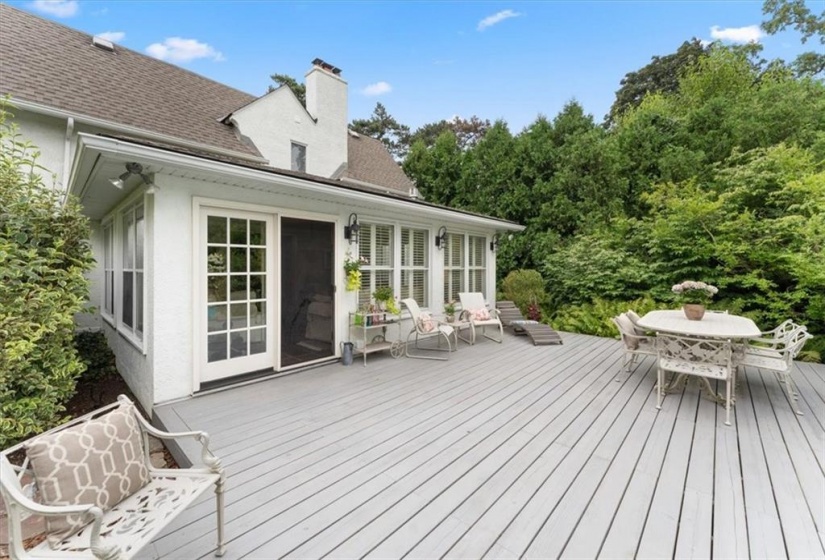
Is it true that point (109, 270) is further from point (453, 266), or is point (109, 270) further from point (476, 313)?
point (476, 313)

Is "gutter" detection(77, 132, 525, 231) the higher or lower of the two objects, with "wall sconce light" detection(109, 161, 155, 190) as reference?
higher

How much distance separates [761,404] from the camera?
12.4 ft

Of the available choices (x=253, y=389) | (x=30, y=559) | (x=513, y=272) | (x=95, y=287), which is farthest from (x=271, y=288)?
(x=513, y=272)

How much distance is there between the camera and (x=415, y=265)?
263 inches

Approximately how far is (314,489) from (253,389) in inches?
83.9

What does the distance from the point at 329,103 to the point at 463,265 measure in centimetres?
723

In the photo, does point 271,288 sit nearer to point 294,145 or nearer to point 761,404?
point 761,404

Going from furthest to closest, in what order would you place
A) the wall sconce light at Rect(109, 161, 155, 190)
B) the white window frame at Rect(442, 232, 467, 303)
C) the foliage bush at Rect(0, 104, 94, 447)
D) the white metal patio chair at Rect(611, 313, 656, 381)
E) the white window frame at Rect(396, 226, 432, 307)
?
the white window frame at Rect(442, 232, 467, 303), the white window frame at Rect(396, 226, 432, 307), the white metal patio chair at Rect(611, 313, 656, 381), the wall sconce light at Rect(109, 161, 155, 190), the foliage bush at Rect(0, 104, 94, 447)

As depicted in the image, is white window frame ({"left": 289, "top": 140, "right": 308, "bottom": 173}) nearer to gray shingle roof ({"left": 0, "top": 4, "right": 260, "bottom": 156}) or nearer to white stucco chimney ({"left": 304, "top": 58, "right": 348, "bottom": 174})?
white stucco chimney ({"left": 304, "top": 58, "right": 348, "bottom": 174})

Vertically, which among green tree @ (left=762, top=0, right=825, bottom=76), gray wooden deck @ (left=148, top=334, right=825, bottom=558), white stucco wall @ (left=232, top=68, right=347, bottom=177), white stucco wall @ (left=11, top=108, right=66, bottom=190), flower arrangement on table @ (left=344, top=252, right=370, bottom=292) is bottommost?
gray wooden deck @ (left=148, top=334, right=825, bottom=558)

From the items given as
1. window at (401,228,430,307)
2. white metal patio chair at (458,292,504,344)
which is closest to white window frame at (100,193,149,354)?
window at (401,228,430,307)

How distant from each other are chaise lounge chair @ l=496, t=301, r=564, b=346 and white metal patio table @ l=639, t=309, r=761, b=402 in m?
2.01

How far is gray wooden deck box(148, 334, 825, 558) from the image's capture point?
6.06 feet

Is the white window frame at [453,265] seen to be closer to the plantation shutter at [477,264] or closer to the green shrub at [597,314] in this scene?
the plantation shutter at [477,264]
